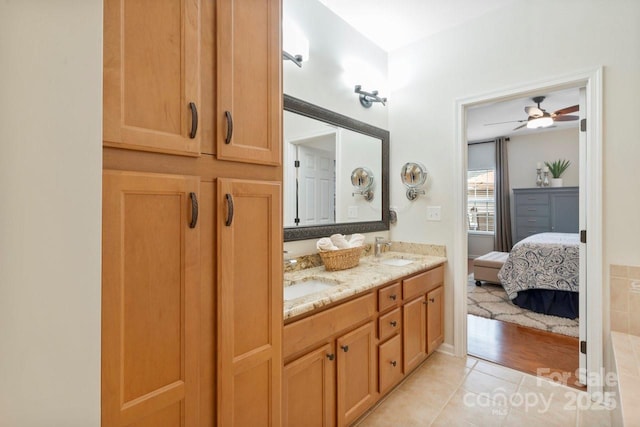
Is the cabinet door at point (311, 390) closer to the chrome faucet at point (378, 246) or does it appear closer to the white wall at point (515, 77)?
the chrome faucet at point (378, 246)

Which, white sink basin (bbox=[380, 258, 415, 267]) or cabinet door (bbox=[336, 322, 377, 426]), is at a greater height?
white sink basin (bbox=[380, 258, 415, 267])

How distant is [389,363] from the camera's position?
194 centimetres

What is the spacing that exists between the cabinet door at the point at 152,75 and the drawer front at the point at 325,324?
0.86m

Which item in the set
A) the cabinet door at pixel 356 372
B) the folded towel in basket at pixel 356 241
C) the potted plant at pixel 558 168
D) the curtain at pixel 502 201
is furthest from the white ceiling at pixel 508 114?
the cabinet door at pixel 356 372

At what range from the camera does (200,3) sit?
94cm

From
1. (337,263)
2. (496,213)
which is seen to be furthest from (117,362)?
(496,213)

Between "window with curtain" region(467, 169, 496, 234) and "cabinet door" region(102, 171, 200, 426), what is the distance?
6644 millimetres

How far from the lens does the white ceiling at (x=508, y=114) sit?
4129 millimetres

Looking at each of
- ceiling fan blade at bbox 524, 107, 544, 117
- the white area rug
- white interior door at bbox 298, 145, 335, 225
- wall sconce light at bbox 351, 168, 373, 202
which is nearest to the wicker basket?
white interior door at bbox 298, 145, 335, 225

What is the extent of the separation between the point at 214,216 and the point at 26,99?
52 cm

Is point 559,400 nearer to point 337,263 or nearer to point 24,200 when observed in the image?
point 337,263

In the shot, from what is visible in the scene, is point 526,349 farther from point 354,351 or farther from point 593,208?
point 354,351

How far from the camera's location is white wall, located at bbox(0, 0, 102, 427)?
52 cm

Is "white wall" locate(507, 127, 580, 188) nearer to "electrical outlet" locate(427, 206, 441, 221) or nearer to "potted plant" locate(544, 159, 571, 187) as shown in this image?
"potted plant" locate(544, 159, 571, 187)
